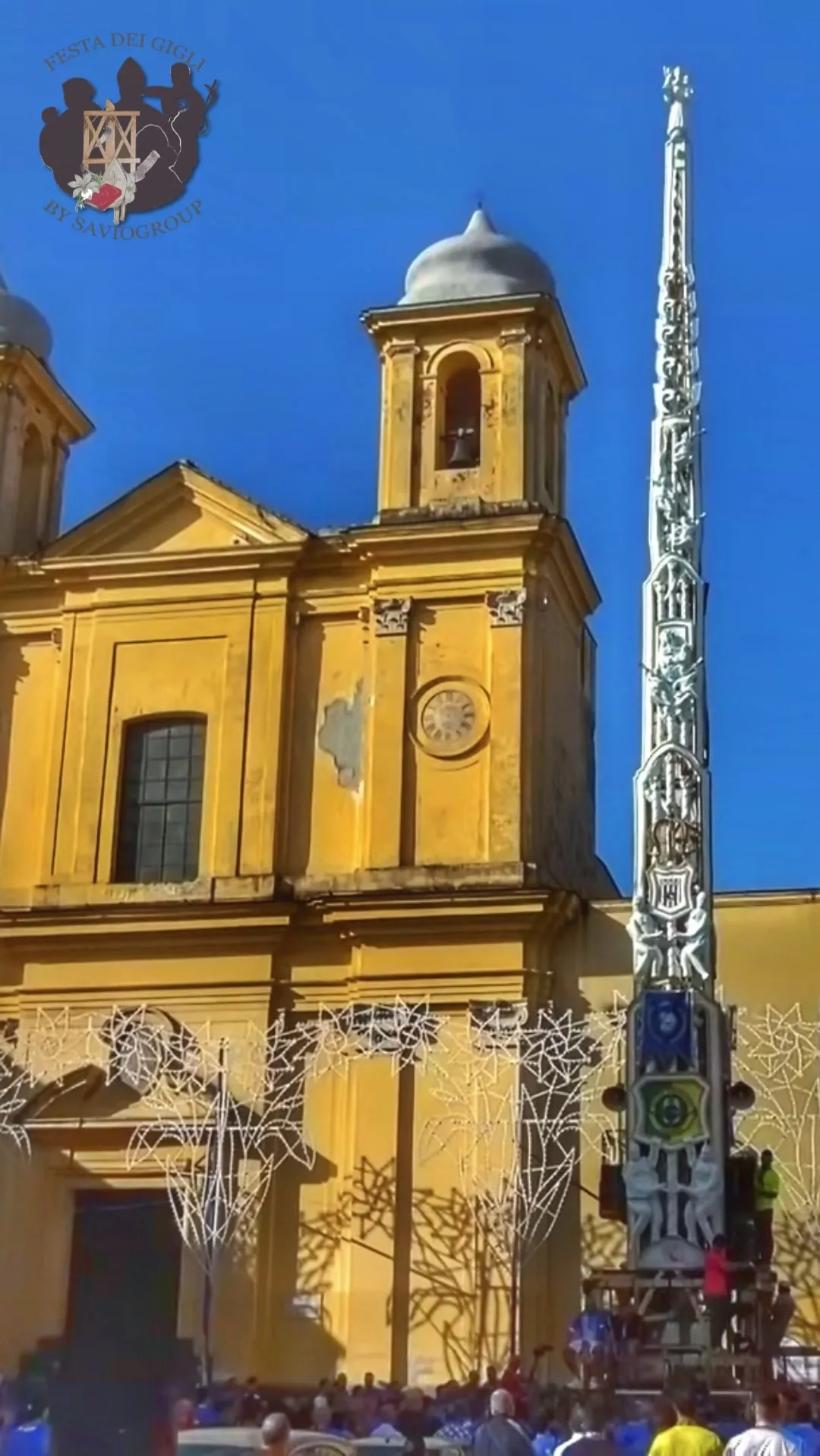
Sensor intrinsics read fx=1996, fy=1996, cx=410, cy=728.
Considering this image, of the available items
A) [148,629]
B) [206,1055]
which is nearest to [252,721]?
[148,629]

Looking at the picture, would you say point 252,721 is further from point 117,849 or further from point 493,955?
point 493,955

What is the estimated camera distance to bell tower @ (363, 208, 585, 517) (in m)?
23.5

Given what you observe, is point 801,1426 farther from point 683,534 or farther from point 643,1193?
point 683,534

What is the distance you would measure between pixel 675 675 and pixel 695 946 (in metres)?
2.32

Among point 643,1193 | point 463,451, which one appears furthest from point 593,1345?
point 463,451

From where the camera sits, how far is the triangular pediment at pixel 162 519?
24.1 metres

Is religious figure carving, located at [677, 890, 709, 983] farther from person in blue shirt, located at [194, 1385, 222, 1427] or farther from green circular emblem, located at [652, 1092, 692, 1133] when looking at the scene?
person in blue shirt, located at [194, 1385, 222, 1427]

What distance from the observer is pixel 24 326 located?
26188 mm

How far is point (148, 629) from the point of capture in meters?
23.7

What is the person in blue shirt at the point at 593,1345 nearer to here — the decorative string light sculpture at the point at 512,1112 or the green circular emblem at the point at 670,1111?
the green circular emblem at the point at 670,1111

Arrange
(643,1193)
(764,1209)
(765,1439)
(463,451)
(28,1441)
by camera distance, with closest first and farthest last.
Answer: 1. (765,1439)
2. (28,1441)
3. (643,1193)
4. (764,1209)
5. (463,451)

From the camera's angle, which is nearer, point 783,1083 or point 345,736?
point 783,1083

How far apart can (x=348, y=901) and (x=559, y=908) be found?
223 centimetres

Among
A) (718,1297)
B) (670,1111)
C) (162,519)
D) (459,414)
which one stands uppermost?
(459,414)
